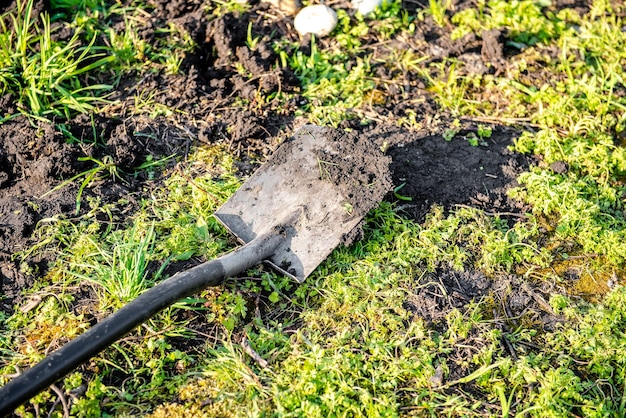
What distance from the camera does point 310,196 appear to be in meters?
3.28

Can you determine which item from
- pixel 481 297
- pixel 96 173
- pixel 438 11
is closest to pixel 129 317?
pixel 96 173

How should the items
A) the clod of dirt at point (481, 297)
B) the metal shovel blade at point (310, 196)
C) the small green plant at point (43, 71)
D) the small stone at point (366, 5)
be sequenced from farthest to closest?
the small stone at point (366, 5) → the small green plant at point (43, 71) → the metal shovel blade at point (310, 196) → the clod of dirt at point (481, 297)

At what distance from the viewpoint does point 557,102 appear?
13.3 ft

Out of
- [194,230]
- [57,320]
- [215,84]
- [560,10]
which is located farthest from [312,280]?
[560,10]

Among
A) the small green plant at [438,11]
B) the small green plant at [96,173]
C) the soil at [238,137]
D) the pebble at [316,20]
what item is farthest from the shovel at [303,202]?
the small green plant at [438,11]

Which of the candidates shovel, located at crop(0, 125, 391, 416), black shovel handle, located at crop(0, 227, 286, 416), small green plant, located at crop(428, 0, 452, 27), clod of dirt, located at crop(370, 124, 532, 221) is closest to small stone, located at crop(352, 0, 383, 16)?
small green plant, located at crop(428, 0, 452, 27)

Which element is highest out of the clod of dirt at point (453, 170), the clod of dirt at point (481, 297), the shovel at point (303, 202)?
the shovel at point (303, 202)

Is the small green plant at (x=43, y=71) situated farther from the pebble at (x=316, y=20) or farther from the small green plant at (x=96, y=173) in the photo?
the pebble at (x=316, y=20)

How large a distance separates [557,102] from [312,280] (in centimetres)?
207

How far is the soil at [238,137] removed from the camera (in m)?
3.20

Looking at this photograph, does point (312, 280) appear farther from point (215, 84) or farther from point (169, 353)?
point (215, 84)

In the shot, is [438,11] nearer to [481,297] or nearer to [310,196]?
[310,196]

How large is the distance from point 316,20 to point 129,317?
2651 millimetres

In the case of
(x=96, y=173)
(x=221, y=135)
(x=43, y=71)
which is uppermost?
(x=43, y=71)
